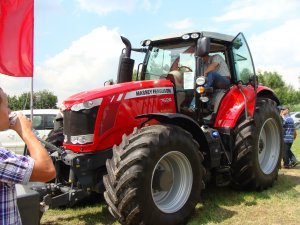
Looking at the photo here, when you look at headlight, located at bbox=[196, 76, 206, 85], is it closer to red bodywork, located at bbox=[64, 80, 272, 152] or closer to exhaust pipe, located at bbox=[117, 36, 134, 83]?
red bodywork, located at bbox=[64, 80, 272, 152]

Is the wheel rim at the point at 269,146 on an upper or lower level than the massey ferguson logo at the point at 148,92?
lower

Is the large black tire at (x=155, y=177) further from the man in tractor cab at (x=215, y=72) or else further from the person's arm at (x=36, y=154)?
the person's arm at (x=36, y=154)

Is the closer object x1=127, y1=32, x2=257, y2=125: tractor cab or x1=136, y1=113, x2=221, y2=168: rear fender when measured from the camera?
x1=136, y1=113, x2=221, y2=168: rear fender

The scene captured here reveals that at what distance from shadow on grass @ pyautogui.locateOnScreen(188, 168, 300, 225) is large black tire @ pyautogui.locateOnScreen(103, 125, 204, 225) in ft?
1.08

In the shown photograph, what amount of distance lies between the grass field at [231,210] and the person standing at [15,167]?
322 cm

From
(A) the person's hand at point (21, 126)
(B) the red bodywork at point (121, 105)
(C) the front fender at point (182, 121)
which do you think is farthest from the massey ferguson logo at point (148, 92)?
(A) the person's hand at point (21, 126)

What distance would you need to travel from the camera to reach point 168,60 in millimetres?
6531

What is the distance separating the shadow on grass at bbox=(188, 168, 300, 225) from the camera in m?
5.13

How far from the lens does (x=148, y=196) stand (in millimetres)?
4441

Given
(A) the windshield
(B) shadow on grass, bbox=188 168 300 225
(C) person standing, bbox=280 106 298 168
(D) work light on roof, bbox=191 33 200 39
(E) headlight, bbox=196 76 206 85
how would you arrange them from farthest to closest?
(C) person standing, bbox=280 106 298 168
(A) the windshield
(D) work light on roof, bbox=191 33 200 39
(E) headlight, bbox=196 76 206 85
(B) shadow on grass, bbox=188 168 300 225

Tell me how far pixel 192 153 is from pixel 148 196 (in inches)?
34.7

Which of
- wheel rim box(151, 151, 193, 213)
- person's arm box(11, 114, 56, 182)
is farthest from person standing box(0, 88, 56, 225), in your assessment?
wheel rim box(151, 151, 193, 213)

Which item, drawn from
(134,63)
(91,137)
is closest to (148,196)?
(91,137)

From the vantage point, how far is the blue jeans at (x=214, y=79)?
6286 millimetres
